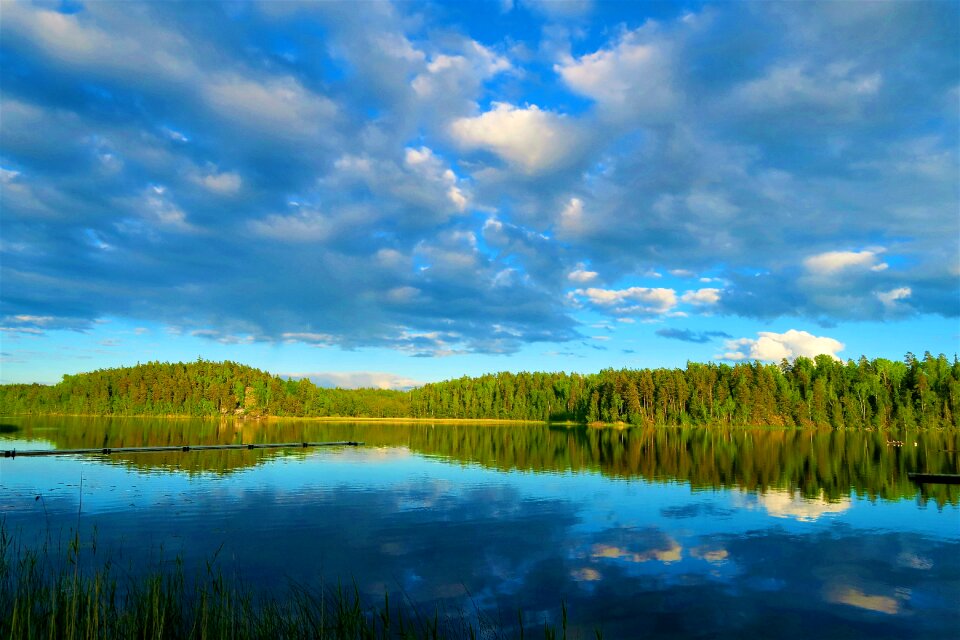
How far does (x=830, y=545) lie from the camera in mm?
31266

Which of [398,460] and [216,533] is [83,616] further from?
[398,460]

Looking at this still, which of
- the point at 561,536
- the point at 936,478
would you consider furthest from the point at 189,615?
the point at 936,478

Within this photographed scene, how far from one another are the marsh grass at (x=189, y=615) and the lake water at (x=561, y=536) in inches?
60.3

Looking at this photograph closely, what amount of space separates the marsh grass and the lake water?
1.53m

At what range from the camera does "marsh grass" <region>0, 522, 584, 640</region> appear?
13344 millimetres

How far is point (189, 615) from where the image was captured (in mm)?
16594

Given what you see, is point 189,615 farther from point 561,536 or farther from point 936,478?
point 936,478

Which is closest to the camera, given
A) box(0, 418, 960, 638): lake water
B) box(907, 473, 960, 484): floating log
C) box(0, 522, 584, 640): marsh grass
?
box(0, 522, 584, 640): marsh grass

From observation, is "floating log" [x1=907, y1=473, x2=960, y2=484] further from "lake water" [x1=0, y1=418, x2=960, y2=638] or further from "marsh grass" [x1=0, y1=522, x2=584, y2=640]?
"marsh grass" [x1=0, y1=522, x2=584, y2=640]

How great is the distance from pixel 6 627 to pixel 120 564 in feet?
A: 38.5

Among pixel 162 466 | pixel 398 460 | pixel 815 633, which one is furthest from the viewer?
pixel 398 460

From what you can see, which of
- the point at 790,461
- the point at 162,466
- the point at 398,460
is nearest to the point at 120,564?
the point at 162,466

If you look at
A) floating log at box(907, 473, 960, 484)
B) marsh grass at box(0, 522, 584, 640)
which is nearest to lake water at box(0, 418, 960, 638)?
floating log at box(907, 473, 960, 484)

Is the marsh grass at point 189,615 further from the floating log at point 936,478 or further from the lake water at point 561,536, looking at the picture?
the floating log at point 936,478
